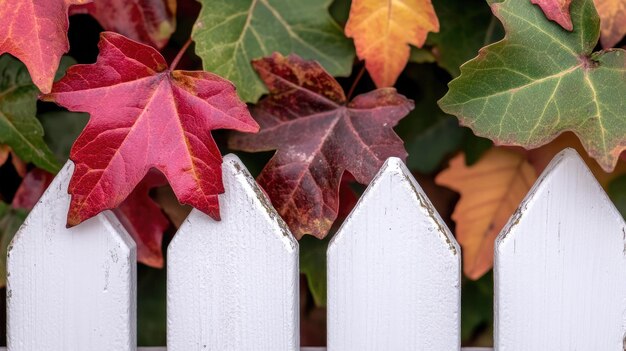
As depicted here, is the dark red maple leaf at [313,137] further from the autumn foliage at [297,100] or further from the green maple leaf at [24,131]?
the green maple leaf at [24,131]

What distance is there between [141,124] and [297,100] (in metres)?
0.23

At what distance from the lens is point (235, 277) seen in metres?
1.00

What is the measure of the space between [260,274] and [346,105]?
25 centimetres

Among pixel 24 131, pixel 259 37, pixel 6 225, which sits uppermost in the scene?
pixel 259 37

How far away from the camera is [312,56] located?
1.09 meters

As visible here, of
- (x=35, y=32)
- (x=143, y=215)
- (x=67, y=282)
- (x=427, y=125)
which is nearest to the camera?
(x=35, y=32)

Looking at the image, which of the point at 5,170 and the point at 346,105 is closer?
the point at 346,105

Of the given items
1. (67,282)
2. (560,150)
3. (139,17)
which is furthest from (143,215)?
(560,150)

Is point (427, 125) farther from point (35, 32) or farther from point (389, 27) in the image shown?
point (35, 32)

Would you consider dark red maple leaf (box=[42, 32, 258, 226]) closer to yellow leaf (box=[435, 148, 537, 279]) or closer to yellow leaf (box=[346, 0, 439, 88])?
yellow leaf (box=[346, 0, 439, 88])

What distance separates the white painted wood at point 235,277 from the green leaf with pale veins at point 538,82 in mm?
264

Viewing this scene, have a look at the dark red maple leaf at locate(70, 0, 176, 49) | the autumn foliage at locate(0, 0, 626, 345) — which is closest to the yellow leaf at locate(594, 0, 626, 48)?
the autumn foliage at locate(0, 0, 626, 345)

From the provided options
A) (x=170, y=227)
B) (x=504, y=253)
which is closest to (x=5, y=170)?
(x=170, y=227)

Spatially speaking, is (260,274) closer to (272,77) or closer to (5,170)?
(272,77)
